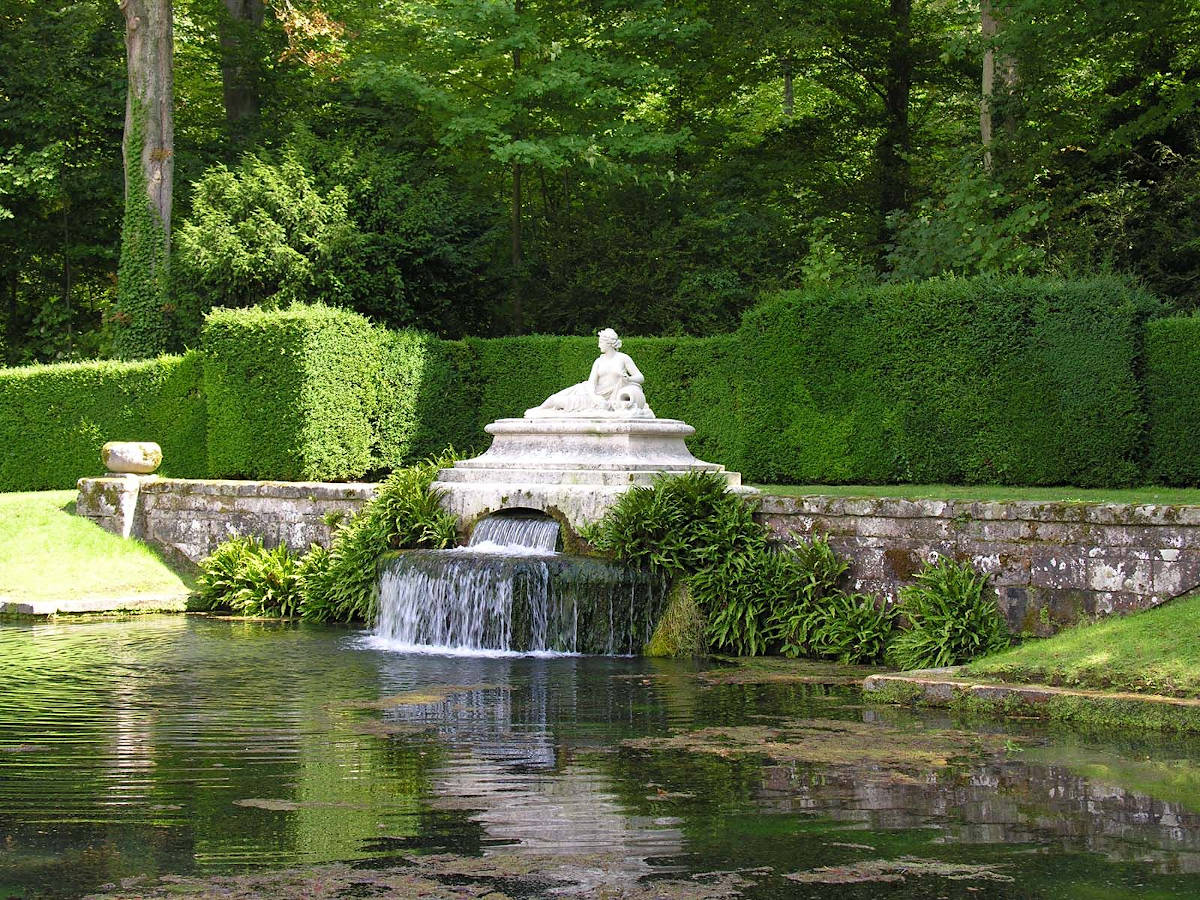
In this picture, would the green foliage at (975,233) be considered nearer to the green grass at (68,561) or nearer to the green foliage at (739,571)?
the green foliage at (739,571)

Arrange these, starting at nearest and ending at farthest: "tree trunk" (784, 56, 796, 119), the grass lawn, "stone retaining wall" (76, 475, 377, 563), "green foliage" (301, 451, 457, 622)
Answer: the grass lawn → "green foliage" (301, 451, 457, 622) → "stone retaining wall" (76, 475, 377, 563) → "tree trunk" (784, 56, 796, 119)

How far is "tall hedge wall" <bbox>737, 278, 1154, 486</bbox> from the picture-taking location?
15758 millimetres

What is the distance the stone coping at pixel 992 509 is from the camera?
34.9 ft

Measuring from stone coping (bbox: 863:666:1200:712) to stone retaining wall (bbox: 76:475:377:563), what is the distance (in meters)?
7.48

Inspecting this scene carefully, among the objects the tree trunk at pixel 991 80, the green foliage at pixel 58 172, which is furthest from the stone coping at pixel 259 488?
the tree trunk at pixel 991 80

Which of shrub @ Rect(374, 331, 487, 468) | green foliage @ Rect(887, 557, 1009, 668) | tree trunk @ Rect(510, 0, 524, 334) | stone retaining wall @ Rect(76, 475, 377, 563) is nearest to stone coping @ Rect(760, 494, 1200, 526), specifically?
green foliage @ Rect(887, 557, 1009, 668)

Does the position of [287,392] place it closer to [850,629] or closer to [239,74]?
[850,629]

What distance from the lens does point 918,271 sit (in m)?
20.2

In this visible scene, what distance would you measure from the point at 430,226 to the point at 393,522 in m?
9.59

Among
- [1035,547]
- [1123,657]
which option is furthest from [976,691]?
[1035,547]

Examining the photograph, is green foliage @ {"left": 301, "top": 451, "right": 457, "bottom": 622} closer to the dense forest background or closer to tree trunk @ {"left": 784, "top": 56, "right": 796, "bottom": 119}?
the dense forest background

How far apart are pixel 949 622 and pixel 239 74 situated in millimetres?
20667

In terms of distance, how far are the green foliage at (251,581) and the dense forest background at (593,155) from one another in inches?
269

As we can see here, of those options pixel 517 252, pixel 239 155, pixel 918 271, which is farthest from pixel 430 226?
pixel 918 271
